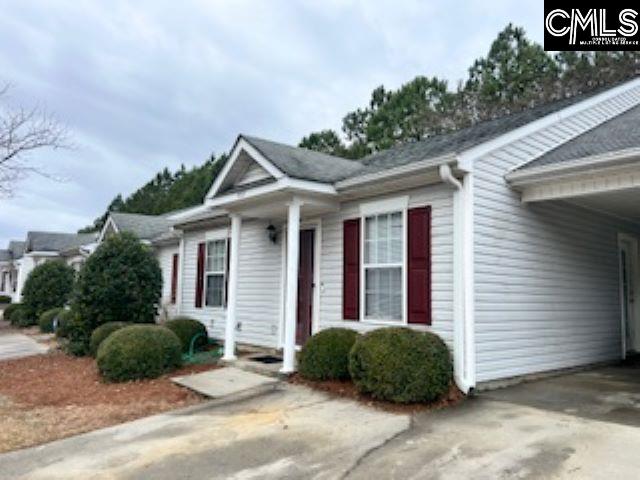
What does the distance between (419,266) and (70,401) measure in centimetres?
528

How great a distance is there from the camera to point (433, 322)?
6.48m

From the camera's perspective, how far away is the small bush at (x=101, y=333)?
9.96 m

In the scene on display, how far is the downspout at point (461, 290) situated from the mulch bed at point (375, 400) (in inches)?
9.6

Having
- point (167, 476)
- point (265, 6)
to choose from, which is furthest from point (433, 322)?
point (265, 6)

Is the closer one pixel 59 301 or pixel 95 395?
pixel 95 395

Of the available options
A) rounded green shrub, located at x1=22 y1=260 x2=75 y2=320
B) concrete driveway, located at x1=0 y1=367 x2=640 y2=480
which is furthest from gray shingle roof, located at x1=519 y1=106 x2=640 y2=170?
rounded green shrub, located at x1=22 y1=260 x2=75 y2=320

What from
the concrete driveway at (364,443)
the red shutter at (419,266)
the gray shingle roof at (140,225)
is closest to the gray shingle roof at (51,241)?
the gray shingle roof at (140,225)

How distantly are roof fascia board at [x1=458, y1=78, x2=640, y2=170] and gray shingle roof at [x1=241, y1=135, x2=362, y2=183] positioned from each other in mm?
2265

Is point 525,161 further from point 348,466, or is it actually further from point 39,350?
point 39,350

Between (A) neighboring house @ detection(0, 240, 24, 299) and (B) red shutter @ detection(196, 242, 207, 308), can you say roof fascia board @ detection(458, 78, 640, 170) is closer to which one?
(B) red shutter @ detection(196, 242, 207, 308)

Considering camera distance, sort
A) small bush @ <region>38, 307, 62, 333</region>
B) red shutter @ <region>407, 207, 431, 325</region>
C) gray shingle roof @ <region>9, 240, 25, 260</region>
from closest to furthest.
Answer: red shutter @ <region>407, 207, 431, 325</region>
small bush @ <region>38, 307, 62, 333</region>
gray shingle roof @ <region>9, 240, 25, 260</region>

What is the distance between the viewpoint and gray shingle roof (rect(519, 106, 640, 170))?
245 inches

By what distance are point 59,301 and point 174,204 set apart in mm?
18606

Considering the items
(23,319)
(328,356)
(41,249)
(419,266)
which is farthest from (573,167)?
(41,249)
